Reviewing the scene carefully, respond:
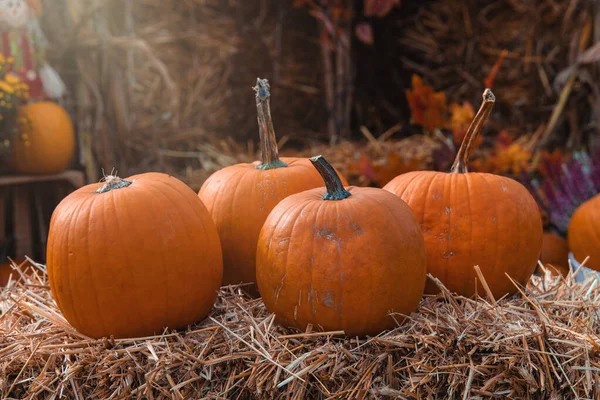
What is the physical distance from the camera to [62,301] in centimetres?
143

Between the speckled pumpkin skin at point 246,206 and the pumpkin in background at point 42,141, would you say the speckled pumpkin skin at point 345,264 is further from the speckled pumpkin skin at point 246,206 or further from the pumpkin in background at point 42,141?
the pumpkin in background at point 42,141

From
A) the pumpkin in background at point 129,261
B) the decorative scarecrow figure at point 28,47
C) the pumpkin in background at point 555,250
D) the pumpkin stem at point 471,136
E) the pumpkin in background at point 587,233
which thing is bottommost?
the pumpkin in background at point 555,250

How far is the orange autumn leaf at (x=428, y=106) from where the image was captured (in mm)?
3568

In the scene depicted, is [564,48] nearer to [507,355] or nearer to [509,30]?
[509,30]

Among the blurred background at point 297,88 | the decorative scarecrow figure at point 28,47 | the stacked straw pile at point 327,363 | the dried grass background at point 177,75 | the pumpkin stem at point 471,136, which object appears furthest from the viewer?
the dried grass background at point 177,75

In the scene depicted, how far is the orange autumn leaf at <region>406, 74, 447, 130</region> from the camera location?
357cm

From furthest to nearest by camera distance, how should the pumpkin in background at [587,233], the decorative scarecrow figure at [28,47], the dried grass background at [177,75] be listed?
the dried grass background at [177,75], the decorative scarecrow figure at [28,47], the pumpkin in background at [587,233]

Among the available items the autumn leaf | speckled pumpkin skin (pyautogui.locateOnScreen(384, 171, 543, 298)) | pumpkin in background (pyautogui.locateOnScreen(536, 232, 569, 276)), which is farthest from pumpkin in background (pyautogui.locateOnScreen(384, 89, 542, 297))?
the autumn leaf

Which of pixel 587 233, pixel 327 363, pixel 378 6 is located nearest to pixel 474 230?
pixel 327 363

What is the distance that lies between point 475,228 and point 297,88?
300 centimetres

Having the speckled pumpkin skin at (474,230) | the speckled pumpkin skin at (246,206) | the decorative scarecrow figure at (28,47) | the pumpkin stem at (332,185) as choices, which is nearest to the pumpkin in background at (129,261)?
the speckled pumpkin skin at (246,206)

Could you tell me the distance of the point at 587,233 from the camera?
2.56 metres

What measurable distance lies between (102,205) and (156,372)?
17.0 inches

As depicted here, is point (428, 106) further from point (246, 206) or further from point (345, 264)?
point (345, 264)
